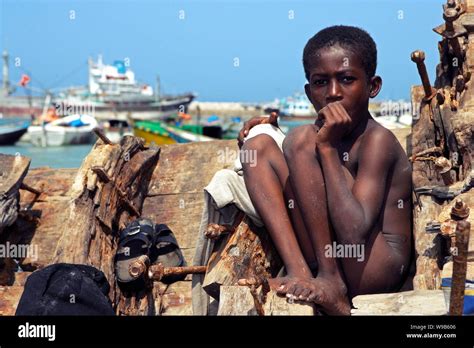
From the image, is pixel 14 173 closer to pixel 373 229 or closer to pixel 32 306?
pixel 32 306

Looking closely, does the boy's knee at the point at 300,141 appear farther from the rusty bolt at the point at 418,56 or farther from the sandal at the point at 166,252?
the sandal at the point at 166,252

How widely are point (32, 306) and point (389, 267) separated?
1.66 m

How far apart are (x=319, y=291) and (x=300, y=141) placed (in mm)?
737

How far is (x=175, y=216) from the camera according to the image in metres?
6.29

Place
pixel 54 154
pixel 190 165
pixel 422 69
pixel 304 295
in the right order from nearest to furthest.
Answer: pixel 304 295, pixel 422 69, pixel 190 165, pixel 54 154

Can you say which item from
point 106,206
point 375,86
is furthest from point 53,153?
point 375,86

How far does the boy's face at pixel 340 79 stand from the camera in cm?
402

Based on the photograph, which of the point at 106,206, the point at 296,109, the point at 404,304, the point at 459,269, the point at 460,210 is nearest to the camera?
the point at 459,269

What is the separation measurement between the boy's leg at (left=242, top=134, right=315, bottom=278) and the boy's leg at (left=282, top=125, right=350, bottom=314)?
10 cm

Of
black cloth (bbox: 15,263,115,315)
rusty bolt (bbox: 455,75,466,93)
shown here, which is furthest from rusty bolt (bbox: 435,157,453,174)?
black cloth (bbox: 15,263,115,315)

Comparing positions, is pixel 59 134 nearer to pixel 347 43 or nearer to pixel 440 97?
pixel 440 97

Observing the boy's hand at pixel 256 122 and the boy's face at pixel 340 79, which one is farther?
the boy's hand at pixel 256 122

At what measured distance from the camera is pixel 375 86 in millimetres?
4230

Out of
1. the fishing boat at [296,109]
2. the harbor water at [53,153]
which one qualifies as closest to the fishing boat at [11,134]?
the harbor water at [53,153]
